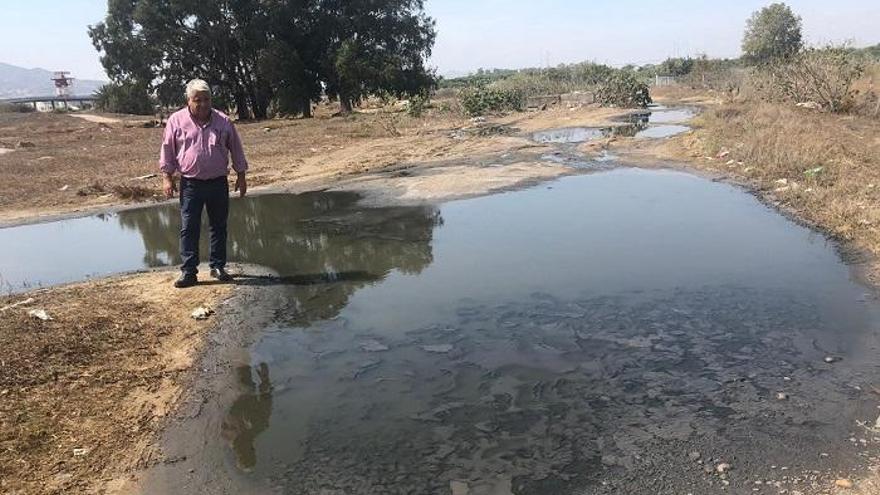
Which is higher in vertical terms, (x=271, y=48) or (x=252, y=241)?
(x=271, y=48)

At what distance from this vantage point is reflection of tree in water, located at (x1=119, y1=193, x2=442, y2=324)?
20.7 ft

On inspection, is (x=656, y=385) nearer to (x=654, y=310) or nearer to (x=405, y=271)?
(x=654, y=310)

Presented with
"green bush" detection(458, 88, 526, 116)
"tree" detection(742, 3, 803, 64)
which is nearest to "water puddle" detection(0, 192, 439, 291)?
"green bush" detection(458, 88, 526, 116)

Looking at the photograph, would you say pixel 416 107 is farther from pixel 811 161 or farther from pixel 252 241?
pixel 252 241

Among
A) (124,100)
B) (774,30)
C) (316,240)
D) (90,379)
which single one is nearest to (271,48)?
(124,100)

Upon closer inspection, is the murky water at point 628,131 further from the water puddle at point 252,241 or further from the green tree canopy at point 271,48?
the green tree canopy at point 271,48

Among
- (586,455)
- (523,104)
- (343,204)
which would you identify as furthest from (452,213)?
(523,104)

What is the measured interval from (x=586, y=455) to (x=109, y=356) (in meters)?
3.37

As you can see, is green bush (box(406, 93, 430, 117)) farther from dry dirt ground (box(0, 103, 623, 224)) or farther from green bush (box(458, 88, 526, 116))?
green bush (box(458, 88, 526, 116))

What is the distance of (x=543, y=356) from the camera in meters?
4.46

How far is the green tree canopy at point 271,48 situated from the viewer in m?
32.3

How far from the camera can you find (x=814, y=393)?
3818mm

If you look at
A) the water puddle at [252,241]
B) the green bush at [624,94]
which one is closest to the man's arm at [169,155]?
the water puddle at [252,241]

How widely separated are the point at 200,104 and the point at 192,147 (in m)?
0.41
